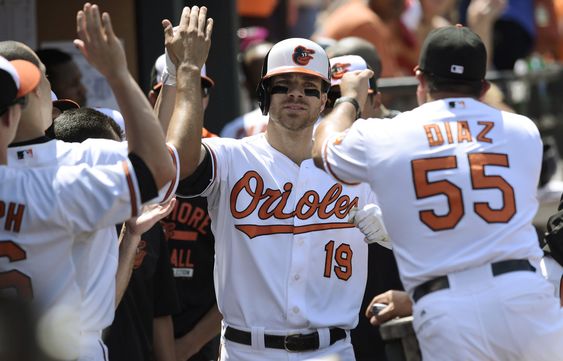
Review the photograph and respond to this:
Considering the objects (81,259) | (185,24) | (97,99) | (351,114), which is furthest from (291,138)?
(97,99)

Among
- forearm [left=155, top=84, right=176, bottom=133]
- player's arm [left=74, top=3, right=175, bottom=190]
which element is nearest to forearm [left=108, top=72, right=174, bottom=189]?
player's arm [left=74, top=3, right=175, bottom=190]

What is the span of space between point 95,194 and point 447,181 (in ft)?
4.29

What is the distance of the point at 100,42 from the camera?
3672 mm

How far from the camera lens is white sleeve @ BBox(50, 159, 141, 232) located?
11.6 feet

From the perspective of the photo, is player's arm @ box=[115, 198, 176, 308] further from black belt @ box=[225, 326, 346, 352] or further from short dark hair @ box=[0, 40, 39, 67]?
short dark hair @ box=[0, 40, 39, 67]

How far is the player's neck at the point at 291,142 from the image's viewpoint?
4.75 meters

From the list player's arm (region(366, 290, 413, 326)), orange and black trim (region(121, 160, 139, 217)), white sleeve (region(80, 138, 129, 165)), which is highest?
white sleeve (region(80, 138, 129, 165))

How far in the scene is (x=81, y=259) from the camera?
152 inches

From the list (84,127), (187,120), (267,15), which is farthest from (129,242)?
(267,15)

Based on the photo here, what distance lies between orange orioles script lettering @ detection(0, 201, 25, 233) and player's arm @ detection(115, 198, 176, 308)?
737 millimetres

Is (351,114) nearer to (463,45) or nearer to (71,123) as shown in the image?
(463,45)

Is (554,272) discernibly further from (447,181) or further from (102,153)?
(102,153)

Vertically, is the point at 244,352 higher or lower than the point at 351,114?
lower

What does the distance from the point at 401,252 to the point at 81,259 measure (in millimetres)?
1184
